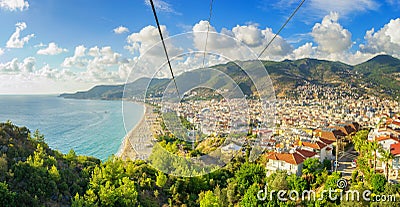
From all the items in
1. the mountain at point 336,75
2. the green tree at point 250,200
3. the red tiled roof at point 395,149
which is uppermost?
the mountain at point 336,75

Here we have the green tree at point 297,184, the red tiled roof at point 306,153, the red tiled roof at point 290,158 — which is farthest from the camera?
the red tiled roof at point 306,153

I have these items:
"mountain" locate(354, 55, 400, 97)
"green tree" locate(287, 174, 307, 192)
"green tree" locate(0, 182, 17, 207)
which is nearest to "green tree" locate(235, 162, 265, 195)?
"green tree" locate(287, 174, 307, 192)

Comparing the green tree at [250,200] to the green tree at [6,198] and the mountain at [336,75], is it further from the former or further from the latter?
the mountain at [336,75]

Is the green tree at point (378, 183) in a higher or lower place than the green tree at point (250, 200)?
higher

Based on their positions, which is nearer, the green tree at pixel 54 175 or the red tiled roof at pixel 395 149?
the green tree at pixel 54 175

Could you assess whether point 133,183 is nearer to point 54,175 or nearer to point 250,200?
point 54,175

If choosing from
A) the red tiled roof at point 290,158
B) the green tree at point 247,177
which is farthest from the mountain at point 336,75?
the green tree at point 247,177

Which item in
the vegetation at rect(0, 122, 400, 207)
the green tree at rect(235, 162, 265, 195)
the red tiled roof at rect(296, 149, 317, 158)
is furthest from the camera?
the red tiled roof at rect(296, 149, 317, 158)

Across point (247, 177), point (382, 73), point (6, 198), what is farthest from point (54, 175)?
point (382, 73)

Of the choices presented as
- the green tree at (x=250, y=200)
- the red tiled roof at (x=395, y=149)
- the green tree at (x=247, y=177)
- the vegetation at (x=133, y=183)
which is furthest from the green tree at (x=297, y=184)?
the red tiled roof at (x=395, y=149)

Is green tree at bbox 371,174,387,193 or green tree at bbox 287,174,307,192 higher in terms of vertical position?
green tree at bbox 371,174,387,193

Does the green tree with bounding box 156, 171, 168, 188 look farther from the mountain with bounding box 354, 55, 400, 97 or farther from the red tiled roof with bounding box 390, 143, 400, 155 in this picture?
the mountain with bounding box 354, 55, 400, 97

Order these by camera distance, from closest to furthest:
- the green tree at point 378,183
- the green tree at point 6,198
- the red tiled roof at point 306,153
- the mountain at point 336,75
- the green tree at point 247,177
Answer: the green tree at point 6,198 < the green tree at point 378,183 < the green tree at point 247,177 < the red tiled roof at point 306,153 < the mountain at point 336,75
